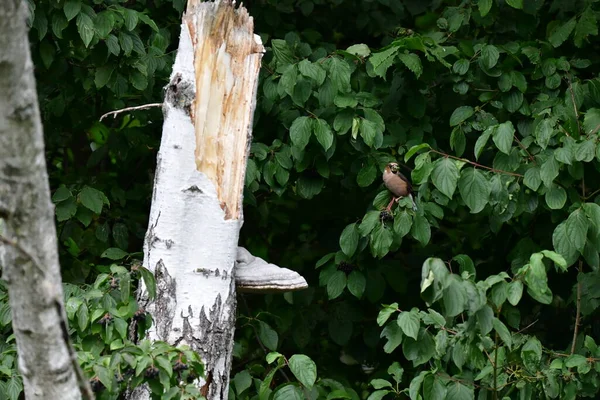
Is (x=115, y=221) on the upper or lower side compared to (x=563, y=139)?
lower

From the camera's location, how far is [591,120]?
3.76 m

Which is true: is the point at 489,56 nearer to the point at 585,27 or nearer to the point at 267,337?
the point at 585,27

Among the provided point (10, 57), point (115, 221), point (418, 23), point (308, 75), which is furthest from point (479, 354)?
point (418, 23)

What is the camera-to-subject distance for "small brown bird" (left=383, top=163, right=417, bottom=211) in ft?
12.4

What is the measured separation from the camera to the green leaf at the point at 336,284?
13.3ft

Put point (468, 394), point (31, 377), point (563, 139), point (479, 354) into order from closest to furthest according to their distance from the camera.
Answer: point (31, 377) → point (479, 354) → point (468, 394) → point (563, 139)

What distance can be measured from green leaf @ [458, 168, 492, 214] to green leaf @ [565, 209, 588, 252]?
1.05 feet

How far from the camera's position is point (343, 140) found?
160 inches

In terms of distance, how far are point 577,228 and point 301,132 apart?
3.68 feet

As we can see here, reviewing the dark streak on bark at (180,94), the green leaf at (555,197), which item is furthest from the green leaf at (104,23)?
the green leaf at (555,197)

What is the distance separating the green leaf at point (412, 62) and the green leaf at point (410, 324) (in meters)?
1.10

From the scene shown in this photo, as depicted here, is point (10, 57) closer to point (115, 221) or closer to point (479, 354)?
point (479, 354)

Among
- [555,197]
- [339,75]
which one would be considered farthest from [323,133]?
[555,197]

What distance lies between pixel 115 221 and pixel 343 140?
1.24 metres
